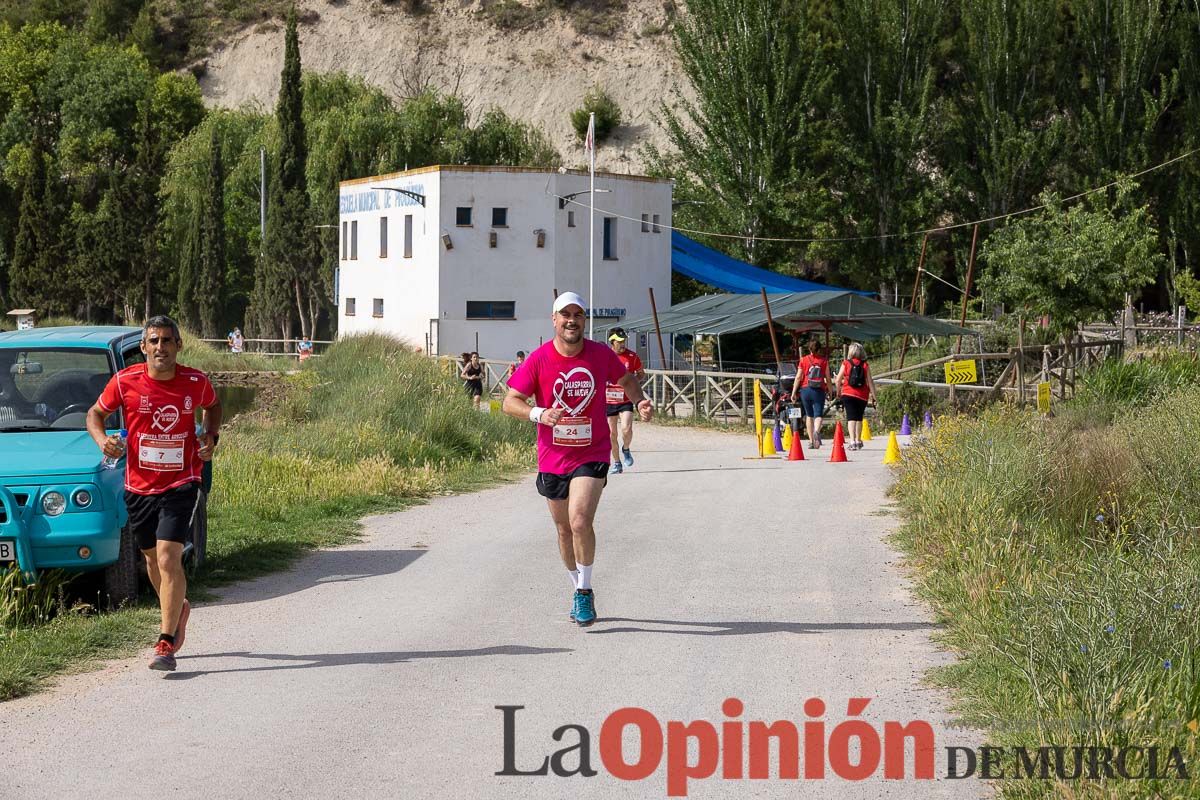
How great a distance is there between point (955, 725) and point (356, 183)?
5047 centimetres

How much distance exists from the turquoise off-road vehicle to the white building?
36.8m

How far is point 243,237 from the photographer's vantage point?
74.9 metres

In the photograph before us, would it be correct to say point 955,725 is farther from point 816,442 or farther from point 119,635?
point 816,442

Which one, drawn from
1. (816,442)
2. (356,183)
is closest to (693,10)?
(356,183)

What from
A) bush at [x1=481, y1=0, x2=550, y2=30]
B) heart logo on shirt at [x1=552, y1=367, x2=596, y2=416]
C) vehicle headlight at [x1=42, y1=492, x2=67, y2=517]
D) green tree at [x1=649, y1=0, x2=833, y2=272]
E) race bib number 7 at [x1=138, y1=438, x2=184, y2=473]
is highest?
bush at [x1=481, y1=0, x2=550, y2=30]

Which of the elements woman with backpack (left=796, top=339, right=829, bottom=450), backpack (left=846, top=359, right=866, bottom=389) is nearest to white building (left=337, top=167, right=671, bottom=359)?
woman with backpack (left=796, top=339, right=829, bottom=450)

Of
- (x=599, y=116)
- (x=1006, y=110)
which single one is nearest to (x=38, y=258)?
(x=599, y=116)

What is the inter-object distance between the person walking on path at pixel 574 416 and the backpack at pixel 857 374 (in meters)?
13.0

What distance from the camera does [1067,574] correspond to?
8.77m

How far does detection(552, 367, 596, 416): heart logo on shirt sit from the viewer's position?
891 centimetres

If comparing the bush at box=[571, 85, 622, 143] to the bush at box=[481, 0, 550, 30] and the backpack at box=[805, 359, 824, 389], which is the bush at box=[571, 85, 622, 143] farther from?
the backpack at box=[805, 359, 824, 389]

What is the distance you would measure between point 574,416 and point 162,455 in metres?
2.41

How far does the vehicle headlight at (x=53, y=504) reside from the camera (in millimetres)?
9289

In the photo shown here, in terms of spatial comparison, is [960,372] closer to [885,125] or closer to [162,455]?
[162,455]
